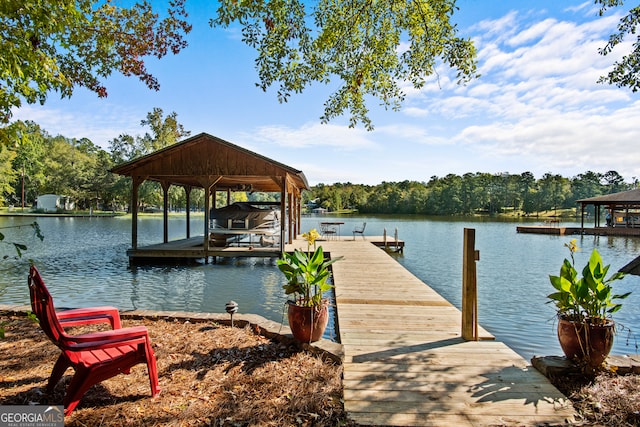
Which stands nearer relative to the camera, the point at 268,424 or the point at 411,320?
the point at 268,424

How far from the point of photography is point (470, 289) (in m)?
3.96

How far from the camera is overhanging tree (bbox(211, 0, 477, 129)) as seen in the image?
4789mm

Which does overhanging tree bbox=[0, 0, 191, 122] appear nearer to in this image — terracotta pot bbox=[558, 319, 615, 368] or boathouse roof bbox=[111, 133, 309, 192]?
terracotta pot bbox=[558, 319, 615, 368]

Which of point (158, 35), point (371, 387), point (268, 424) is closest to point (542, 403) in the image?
point (371, 387)

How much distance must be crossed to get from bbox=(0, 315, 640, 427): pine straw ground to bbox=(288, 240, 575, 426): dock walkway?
0.19 m

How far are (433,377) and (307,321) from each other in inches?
46.1

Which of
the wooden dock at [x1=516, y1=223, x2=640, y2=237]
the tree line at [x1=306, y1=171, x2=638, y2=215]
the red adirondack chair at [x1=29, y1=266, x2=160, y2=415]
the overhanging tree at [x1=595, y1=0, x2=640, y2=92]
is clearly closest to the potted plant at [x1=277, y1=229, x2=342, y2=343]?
the red adirondack chair at [x1=29, y1=266, x2=160, y2=415]

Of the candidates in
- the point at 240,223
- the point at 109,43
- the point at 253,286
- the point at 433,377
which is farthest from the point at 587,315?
the point at 240,223

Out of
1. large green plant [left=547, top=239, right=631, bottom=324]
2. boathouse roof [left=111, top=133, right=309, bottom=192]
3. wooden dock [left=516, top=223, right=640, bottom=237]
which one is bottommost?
wooden dock [left=516, top=223, right=640, bottom=237]

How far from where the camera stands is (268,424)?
230 cm

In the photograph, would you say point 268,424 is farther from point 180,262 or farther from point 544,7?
point 180,262

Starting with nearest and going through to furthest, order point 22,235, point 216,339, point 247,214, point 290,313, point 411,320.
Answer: point 290,313 → point 216,339 → point 411,320 → point 247,214 → point 22,235

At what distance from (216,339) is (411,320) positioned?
8.31 ft

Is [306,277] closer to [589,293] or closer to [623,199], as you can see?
[589,293]
